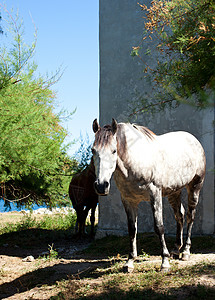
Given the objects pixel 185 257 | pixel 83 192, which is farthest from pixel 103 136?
pixel 83 192

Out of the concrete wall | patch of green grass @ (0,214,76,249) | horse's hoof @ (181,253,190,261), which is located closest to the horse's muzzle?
horse's hoof @ (181,253,190,261)

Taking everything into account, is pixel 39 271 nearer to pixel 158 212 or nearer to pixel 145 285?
pixel 145 285

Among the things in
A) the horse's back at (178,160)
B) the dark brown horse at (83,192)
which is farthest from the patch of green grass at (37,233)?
the horse's back at (178,160)

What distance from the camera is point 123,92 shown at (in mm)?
8328

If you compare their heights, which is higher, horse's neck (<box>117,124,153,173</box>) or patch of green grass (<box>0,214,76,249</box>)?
horse's neck (<box>117,124,153,173</box>)

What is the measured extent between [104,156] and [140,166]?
599mm

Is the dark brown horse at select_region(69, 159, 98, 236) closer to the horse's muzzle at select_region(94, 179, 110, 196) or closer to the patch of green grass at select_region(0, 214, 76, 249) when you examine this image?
the patch of green grass at select_region(0, 214, 76, 249)

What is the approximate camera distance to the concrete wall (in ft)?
23.4

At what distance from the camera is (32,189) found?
28.3 feet

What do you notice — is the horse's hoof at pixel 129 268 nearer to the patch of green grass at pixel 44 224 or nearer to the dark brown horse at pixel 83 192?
the dark brown horse at pixel 83 192

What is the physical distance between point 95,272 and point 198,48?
3292mm

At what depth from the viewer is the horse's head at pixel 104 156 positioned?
343cm

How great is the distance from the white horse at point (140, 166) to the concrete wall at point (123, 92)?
2.31 meters

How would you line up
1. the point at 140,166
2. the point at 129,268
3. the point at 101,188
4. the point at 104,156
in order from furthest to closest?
1. the point at 129,268
2. the point at 140,166
3. the point at 104,156
4. the point at 101,188
